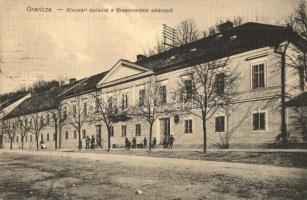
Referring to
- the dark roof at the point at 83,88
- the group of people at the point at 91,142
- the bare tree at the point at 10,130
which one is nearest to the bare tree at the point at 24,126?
the bare tree at the point at 10,130

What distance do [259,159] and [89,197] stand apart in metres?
8.98

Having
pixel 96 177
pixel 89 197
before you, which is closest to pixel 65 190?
pixel 89 197

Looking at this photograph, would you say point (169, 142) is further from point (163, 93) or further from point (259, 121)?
point (259, 121)

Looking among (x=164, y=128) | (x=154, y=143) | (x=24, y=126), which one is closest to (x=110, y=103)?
(x=164, y=128)

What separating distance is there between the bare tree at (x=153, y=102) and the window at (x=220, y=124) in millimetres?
4343

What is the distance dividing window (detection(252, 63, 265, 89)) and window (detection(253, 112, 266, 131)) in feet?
5.41

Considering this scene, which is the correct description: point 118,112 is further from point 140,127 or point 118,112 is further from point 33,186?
point 33,186

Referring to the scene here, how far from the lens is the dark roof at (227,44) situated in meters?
19.7

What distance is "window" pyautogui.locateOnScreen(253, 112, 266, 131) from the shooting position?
20203 millimetres

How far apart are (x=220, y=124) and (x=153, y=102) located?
17.5ft

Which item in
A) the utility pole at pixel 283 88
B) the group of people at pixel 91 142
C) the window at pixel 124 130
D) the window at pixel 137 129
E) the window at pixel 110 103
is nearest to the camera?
the utility pole at pixel 283 88

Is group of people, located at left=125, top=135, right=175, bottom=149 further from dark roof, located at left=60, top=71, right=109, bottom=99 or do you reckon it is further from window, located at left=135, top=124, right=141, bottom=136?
dark roof, located at left=60, top=71, right=109, bottom=99

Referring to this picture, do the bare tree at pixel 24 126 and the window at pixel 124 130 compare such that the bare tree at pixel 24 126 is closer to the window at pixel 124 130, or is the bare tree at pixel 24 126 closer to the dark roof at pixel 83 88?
the dark roof at pixel 83 88

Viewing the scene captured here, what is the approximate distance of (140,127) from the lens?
29.6 m
